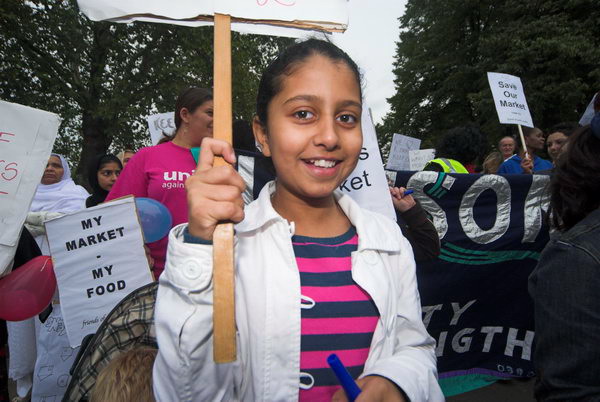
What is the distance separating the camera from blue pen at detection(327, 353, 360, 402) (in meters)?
1.03

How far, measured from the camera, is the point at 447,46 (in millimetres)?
23578

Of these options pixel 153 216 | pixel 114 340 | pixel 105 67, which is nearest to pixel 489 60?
pixel 105 67

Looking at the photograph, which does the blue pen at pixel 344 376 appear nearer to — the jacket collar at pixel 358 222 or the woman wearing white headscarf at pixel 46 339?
the jacket collar at pixel 358 222

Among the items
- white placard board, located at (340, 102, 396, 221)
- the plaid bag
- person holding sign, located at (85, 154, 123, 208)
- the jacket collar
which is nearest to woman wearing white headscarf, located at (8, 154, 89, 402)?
person holding sign, located at (85, 154, 123, 208)

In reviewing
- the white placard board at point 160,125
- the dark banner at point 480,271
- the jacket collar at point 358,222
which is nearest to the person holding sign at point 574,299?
the jacket collar at point 358,222

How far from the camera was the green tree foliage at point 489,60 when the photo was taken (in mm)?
15352

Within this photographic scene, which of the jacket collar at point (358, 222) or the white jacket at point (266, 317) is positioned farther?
the jacket collar at point (358, 222)

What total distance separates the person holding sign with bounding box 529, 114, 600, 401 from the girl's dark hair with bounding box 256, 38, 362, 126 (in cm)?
83

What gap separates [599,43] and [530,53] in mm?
2160

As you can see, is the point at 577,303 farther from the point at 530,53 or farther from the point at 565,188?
the point at 530,53

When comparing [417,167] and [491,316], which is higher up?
[417,167]

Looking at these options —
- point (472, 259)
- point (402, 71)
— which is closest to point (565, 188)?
point (472, 259)

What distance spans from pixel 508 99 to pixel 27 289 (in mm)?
4992

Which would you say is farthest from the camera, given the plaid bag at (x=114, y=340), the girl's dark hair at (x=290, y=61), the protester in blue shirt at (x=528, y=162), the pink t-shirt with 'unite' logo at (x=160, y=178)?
the protester in blue shirt at (x=528, y=162)
